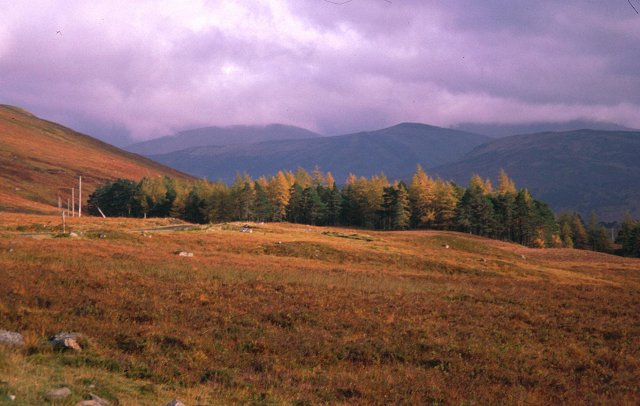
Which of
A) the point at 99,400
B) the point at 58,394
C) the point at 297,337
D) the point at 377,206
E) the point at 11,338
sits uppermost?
the point at 377,206

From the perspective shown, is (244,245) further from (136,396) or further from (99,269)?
(136,396)

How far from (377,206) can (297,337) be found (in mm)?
104343

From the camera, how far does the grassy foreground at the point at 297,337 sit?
11320 millimetres

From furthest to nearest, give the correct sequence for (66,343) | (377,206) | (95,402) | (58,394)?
(377,206), (66,343), (58,394), (95,402)

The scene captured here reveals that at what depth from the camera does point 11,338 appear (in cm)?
1246

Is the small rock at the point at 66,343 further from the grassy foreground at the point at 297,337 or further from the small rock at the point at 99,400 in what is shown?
the small rock at the point at 99,400

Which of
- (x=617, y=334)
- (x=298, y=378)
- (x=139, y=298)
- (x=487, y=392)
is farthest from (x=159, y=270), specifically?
(x=617, y=334)

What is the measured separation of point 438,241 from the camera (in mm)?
80875

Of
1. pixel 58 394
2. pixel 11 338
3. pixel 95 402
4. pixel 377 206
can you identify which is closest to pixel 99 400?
pixel 95 402

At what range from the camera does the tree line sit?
374 ft

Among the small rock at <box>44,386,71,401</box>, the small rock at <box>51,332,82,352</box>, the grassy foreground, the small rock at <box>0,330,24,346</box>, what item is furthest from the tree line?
the small rock at <box>44,386,71,401</box>

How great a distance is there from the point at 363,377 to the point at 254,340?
163 inches

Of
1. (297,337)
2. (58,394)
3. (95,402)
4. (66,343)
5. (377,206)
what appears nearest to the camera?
(95,402)

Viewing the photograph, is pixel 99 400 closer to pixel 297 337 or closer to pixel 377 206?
pixel 297 337
